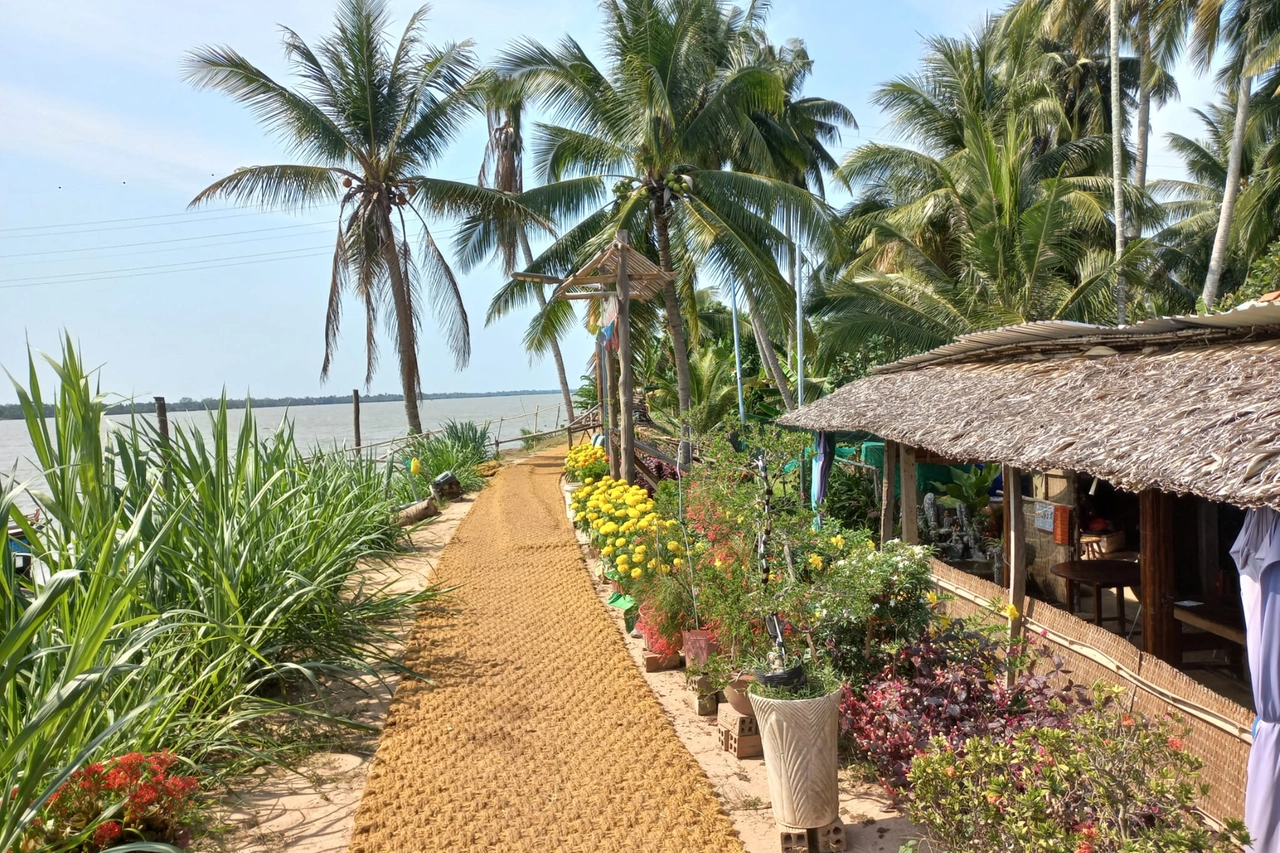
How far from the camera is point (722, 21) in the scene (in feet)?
54.2

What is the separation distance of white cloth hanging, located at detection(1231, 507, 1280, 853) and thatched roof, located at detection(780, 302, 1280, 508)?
244 mm

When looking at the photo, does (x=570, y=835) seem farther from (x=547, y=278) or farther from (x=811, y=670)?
(x=547, y=278)

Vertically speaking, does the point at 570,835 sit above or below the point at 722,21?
below

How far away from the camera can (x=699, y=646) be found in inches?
215

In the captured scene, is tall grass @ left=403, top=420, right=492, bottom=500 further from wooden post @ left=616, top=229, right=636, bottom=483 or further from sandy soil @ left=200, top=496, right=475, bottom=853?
sandy soil @ left=200, top=496, right=475, bottom=853

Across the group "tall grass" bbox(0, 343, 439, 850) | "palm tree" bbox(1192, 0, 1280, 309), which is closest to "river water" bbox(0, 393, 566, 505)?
"tall grass" bbox(0, 343, 439, 850)

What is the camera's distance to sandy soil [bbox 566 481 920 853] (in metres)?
3.82

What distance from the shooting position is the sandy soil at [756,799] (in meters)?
3.82

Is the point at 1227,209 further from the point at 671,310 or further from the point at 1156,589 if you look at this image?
the point at 1156,589

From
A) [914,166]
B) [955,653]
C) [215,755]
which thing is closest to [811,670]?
[955,653]

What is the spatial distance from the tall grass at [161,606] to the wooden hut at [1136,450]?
13.6 feet

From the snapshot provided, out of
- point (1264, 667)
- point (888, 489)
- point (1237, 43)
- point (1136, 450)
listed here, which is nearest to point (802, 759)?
point (1264, 667)

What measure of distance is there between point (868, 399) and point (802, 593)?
492cm

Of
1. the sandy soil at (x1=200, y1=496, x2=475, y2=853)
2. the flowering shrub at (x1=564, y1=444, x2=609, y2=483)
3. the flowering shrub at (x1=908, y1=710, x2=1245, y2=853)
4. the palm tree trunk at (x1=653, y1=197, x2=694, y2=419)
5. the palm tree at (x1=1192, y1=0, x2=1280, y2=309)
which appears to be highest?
the palm tree at (x1=1192, y1=0, x2=1280, y2=309)
